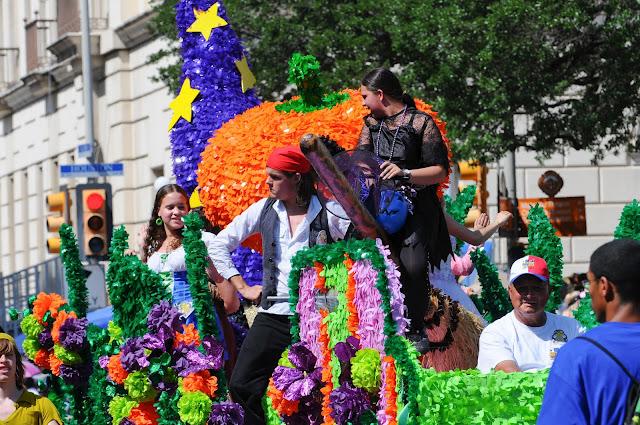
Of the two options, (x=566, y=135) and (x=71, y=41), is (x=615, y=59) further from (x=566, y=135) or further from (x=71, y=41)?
(x=71, y=41)

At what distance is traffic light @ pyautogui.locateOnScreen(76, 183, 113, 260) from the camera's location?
16.4 m

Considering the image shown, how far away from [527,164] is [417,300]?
16559 millimetres

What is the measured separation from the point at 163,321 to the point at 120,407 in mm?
534

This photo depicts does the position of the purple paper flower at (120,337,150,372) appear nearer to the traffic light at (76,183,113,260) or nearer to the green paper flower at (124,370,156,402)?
the green paper flower at (124,370,156,402)

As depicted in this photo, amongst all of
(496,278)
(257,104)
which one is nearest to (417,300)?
(496,278)

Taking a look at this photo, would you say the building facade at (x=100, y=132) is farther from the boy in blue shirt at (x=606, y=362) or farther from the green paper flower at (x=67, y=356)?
the boy in blue shirt at (x=606, y=362)

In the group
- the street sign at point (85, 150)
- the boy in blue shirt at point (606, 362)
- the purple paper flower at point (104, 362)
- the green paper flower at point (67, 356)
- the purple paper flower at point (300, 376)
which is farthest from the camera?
the street sign at point (85, 150)

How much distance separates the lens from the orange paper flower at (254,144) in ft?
26.7

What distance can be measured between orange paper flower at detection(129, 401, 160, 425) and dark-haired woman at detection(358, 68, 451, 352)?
136 cm

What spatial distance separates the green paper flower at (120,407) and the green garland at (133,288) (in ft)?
1.03

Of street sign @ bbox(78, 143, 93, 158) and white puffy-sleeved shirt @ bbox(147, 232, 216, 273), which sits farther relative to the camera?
street sign @ bbox(78, 143, 93, 158)

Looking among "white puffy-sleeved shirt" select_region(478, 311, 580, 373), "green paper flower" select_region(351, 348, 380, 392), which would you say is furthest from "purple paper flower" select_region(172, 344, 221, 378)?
"white puffy-sleeved shirt" select_region(478, 311, 580, 373)

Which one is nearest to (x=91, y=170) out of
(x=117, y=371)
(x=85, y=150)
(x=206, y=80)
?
(x=85, y=150)

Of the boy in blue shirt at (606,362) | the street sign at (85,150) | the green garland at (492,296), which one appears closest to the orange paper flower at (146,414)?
the green garland at (492,296)
